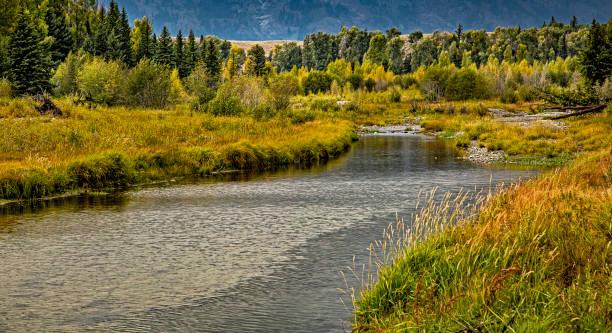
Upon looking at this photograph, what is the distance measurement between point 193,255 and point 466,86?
129182 millimetres

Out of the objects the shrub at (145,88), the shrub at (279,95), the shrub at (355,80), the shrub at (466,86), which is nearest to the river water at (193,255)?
the shrub at (279,95)

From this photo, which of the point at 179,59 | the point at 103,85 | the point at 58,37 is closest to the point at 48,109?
the point at 103,85

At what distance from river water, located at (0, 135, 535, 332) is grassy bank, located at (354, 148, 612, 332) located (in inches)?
47.4

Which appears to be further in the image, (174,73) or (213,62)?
(213,62)

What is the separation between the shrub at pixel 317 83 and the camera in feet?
583

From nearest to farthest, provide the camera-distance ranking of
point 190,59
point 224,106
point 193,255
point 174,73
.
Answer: point 193,255 < point 224,106 < point 174,73 < point 190,59

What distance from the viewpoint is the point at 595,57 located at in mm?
76250

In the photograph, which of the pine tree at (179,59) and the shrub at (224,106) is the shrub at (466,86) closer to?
the pine tree at (179,59)

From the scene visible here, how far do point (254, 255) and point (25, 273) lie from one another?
4.76m

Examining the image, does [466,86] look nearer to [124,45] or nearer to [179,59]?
[179,59]

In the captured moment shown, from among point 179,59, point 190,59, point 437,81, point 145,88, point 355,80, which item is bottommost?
point 145,88

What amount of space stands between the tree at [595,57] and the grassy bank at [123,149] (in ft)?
161

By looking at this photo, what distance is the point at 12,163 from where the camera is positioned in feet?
68.6

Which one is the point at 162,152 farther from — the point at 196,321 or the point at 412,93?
the point at 412,93
